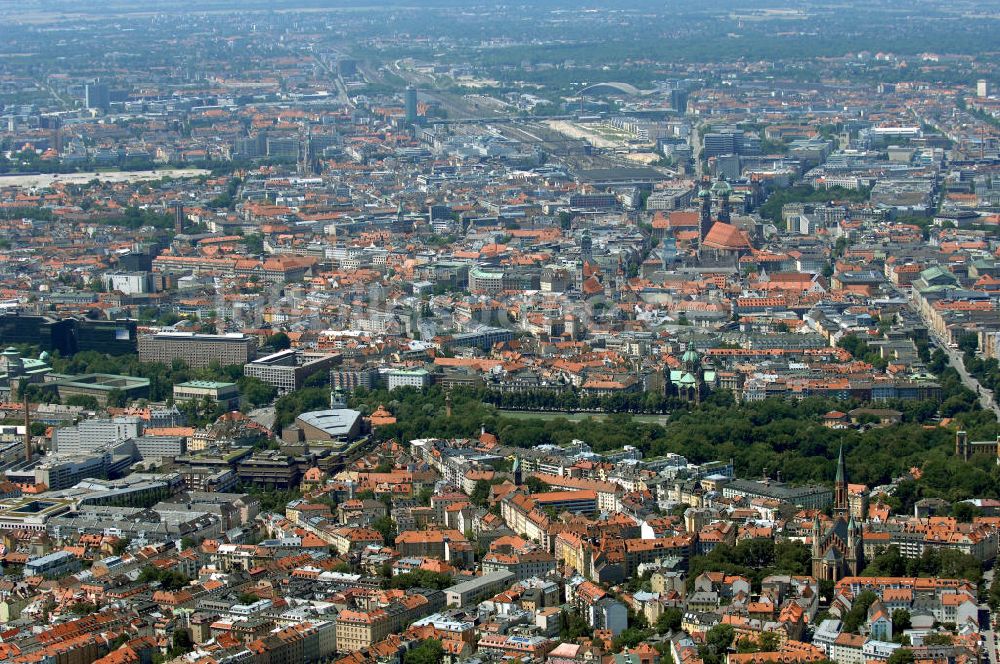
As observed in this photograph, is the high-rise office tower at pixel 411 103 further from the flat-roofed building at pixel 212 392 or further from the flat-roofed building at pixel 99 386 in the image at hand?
the flat-roofed building at pixel 212 392

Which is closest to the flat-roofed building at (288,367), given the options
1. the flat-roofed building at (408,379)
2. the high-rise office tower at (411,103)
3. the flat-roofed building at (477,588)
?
the flat-roofed building at (408,379)

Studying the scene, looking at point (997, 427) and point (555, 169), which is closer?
point (997, 427)

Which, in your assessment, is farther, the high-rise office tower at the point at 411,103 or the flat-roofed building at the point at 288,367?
the high-rise office tower at the point at 411,103

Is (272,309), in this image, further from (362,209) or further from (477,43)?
(477,43)

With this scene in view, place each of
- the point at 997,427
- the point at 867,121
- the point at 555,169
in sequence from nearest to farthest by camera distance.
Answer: the point at 997,427 < the point at 555,169 < the point at 867,121

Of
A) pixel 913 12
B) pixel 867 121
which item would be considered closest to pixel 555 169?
pixel 867 121

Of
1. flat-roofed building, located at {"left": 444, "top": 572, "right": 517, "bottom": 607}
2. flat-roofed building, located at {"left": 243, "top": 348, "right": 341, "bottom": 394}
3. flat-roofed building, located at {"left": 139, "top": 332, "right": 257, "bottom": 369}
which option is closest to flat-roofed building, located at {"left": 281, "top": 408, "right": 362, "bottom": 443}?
flat-roofed building, located at {"left": 243, "top": 348, "right": 341, "bottom": 394}
